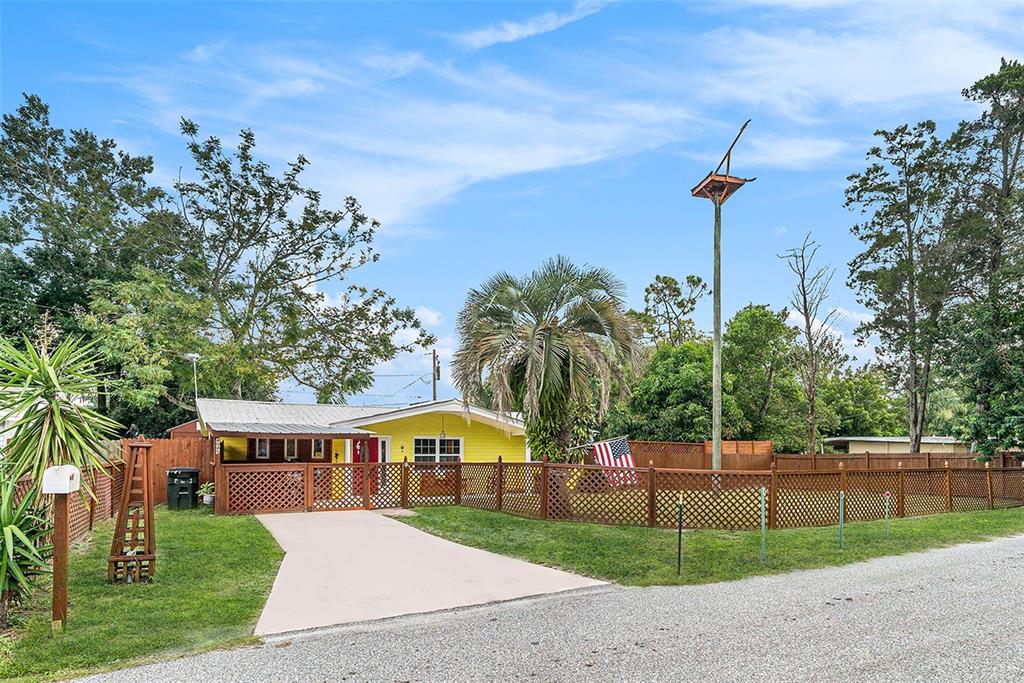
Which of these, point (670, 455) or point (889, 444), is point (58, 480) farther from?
point (889, 444)

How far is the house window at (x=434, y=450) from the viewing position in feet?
65.4

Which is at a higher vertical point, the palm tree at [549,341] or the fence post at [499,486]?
the palm tree at [549,341]

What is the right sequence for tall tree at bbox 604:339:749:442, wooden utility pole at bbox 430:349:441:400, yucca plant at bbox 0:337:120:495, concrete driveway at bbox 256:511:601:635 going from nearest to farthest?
1. yucca plant at bbox 0:337:120:495
2. concrete driveway at bbox 256:511:601:635
3. tall tree at bbox 604:339:749:442
4. wooden utility pole at bbox 430:349:441:400

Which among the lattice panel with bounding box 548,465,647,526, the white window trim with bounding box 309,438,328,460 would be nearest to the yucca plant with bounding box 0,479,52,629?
the lattice panel with bounding box 548,465,647,526

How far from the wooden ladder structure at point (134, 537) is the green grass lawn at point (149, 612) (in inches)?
8.2

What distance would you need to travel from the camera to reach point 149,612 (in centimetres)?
646

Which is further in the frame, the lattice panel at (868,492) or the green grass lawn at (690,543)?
the lattice panel at (868,492)

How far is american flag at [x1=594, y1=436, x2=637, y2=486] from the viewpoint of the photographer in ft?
41.9

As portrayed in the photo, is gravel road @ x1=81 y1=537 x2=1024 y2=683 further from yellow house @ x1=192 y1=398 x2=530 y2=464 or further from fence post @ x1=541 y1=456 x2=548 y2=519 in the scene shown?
yellow house @ x1=192 y1=398 x2=530 y2=464

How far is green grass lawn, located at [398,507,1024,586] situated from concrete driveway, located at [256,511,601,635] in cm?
62

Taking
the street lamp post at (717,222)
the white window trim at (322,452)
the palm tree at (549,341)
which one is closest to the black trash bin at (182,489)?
the white window trim at (322,452)

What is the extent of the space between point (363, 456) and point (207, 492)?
385 cm

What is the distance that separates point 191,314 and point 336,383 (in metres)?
7.47

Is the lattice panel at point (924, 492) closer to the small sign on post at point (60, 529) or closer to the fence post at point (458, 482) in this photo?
the fence post at point (458, 482)
